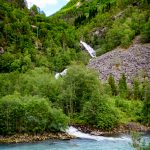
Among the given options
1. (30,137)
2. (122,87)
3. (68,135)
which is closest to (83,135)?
(68,135)

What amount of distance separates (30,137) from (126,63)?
80.8 m

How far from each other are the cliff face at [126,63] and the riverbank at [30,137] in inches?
2358

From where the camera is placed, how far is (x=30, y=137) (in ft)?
305

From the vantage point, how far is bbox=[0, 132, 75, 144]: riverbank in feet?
297

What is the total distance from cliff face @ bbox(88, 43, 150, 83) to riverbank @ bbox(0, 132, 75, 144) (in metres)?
59.9

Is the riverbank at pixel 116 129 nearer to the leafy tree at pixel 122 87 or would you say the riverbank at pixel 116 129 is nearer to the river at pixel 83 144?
the river at pixel 83 144

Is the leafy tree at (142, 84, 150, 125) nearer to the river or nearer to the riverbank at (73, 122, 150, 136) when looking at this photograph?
Result: the riverbank at (73, 122, 150, 136)

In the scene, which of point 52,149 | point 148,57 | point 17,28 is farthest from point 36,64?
point 52,149

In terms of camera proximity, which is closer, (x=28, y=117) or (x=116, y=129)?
(x=28, y=117)

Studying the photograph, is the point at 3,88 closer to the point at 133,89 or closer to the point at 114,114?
the point at 114,114

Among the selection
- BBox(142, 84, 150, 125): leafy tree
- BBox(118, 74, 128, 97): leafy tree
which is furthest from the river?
BBox(118, 74, 128, 97): leafy tree

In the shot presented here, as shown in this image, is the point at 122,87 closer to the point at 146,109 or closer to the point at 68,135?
the point at 146,109

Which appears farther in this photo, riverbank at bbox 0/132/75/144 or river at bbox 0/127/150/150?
riverbank at bbox 0/132/75/144

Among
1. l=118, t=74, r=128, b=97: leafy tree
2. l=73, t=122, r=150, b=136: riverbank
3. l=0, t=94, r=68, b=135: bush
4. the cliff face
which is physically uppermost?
the cliff face
